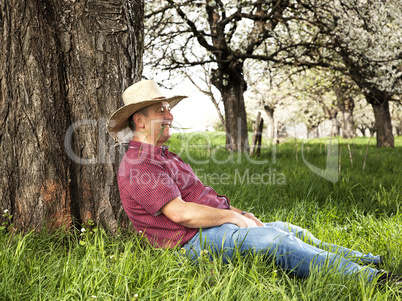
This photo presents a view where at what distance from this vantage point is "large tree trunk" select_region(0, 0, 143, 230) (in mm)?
2781

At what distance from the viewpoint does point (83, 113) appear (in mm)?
2941

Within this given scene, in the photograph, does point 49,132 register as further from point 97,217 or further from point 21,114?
point 97,217

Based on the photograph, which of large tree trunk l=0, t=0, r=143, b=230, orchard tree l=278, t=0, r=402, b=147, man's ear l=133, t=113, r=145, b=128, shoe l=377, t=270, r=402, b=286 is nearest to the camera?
shoe l=377, t=270, r=402, b=286

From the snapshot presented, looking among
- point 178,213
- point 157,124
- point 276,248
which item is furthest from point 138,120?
point 276,248

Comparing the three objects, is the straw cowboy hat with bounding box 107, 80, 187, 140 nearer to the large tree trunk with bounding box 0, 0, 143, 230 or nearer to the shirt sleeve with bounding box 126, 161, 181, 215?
the large tree trunk with bounding box 0, 0, 143, 230

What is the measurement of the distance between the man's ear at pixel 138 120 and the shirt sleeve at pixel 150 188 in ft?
1.21

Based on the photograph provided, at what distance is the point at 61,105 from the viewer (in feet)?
9.52

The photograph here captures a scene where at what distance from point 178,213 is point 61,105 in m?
1.41

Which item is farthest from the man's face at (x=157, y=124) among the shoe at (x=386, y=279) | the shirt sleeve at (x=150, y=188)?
the shoe at (x=386, y=279)

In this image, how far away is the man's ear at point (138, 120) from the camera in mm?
2672

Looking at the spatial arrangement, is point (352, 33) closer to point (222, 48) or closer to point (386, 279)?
point (222, 48)

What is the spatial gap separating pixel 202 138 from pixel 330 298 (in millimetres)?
9328

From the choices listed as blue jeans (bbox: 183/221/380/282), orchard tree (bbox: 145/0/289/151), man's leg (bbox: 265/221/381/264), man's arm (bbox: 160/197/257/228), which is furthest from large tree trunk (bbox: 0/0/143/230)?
orchard tree (bbox: 145/0/289/151)

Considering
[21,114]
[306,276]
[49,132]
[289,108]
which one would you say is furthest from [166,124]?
[289,108]
